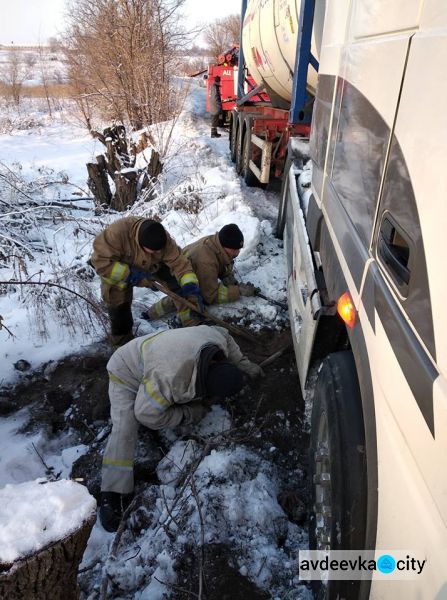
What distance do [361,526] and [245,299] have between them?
127 inches

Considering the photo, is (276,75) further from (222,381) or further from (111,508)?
(111,508)

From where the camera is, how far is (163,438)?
2967 mm

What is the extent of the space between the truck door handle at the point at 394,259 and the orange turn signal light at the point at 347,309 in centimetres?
32

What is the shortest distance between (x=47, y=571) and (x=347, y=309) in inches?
52.8

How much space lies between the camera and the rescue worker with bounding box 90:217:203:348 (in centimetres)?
374

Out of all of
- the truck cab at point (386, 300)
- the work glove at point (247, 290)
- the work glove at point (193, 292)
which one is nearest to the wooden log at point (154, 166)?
the work glove at point (247, 290)

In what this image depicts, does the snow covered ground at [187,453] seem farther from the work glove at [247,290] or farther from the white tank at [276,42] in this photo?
the white tank at [276,42]

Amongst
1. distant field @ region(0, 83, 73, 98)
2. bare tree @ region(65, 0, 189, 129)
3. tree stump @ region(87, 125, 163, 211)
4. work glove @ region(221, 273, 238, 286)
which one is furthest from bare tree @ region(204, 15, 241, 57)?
work glove @ region(221, 273, 238, 286)

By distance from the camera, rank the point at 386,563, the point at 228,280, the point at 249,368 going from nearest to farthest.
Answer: the point at 386,563
the point at 249,368
the point at 228,280

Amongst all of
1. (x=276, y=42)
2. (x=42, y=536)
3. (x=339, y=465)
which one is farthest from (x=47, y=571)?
(x=276, y=42)

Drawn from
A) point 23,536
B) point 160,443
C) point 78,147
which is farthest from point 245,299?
point 78,147

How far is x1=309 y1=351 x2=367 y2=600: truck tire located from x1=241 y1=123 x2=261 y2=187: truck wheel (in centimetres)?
636

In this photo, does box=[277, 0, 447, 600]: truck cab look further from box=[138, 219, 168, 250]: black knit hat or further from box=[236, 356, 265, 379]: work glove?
box=[138, 219, 168, 250]: black knit hat

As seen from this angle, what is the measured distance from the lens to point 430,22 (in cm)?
101
